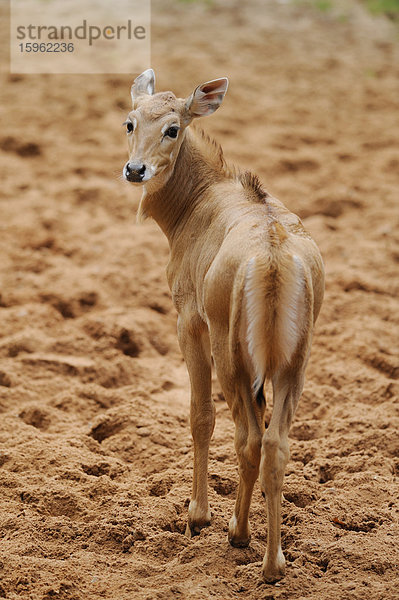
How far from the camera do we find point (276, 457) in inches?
156

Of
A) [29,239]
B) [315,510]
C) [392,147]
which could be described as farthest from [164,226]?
[392,147]

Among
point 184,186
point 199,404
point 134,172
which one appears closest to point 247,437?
point 199,404

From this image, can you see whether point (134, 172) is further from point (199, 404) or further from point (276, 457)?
point (276, 457)

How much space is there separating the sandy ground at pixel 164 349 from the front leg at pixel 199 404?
5.9 inches

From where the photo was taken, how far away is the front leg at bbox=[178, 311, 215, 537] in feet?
15.9

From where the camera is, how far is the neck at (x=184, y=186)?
533 centimetres

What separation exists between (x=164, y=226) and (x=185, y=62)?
8643mm

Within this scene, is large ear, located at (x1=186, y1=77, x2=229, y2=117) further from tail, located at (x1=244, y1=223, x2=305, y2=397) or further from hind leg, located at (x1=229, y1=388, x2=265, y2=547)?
hind leg, located at (x1=229, y1=388, x2=265, y2=547)

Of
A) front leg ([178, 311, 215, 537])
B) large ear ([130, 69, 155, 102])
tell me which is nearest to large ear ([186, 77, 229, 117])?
large ear ([130, 69, 155, 102])

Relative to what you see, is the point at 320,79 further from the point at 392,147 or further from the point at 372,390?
the point at 372,390

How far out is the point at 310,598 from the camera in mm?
4027

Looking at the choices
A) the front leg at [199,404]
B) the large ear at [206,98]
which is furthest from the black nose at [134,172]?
the front leg at [199,404]

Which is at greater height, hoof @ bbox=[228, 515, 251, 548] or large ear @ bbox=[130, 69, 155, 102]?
large ear @ bbox=[130, 69, 155, 102]

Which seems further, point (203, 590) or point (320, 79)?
point (320, 79)
